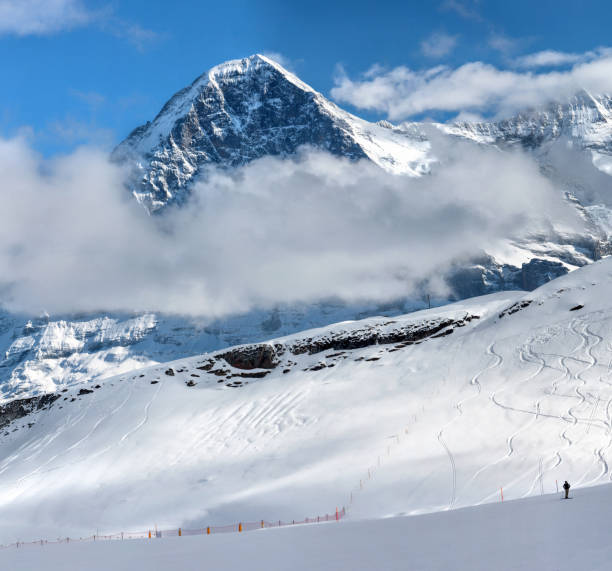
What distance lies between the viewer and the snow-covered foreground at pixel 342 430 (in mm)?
60781

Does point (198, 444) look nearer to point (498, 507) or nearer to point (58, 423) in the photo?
point (58, 423)

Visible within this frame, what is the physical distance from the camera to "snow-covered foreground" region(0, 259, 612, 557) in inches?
2393

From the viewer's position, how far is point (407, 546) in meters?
21.1

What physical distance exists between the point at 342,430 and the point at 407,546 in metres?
63.1

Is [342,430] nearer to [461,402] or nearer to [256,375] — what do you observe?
[461,402]

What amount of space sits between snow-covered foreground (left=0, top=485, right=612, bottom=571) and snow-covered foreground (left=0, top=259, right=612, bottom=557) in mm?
26048

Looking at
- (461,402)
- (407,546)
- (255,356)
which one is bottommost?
(461,402)

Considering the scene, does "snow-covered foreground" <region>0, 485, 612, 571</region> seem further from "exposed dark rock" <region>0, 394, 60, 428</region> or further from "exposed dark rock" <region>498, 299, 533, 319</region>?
"exposed dark rock" <region>0, 394, 60, 428</region>

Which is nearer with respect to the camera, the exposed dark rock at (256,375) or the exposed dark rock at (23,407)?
the exposed dark rock at (256,375)

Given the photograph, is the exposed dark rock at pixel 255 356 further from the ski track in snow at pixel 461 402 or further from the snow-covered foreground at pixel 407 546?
the snow-covered foreground at pixel 407 546

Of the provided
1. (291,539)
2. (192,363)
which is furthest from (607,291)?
(291,539)

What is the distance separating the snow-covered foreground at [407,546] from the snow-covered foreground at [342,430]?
26048 millimetres

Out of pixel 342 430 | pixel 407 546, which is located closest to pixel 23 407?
pixel 342 430

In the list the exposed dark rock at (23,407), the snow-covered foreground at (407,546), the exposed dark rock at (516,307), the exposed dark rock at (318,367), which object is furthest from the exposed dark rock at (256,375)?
the snow-covered foreground at (407,546)
